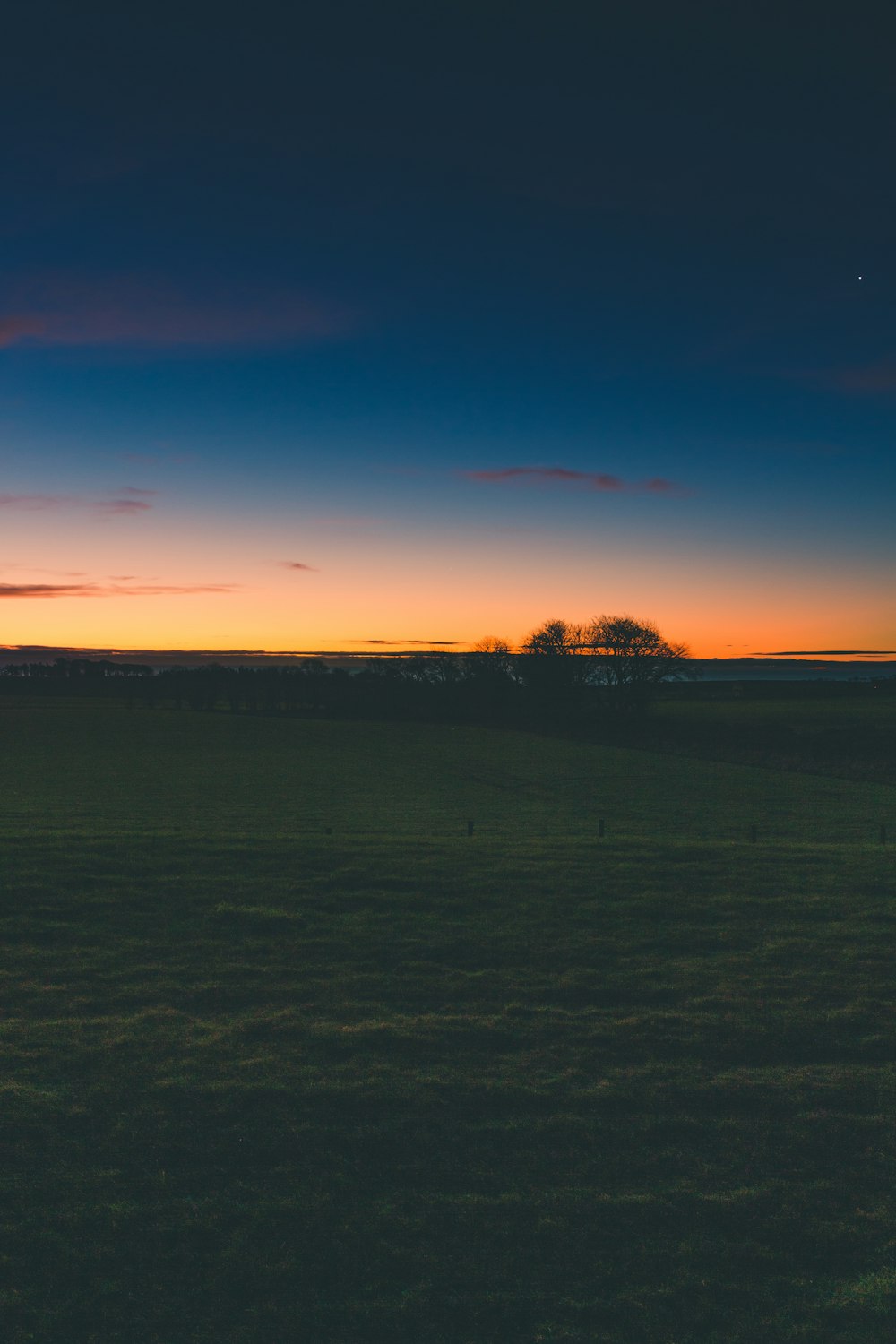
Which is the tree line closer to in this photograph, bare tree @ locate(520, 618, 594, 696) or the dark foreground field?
bare tree @ locate(520, 618, 594, 696)

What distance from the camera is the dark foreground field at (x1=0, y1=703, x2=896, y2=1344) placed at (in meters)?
5.53

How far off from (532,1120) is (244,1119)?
273cm

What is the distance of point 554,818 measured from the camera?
31938 mm

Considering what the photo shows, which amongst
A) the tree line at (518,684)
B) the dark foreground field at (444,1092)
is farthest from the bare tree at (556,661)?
the dark foreground field at (444,1092)

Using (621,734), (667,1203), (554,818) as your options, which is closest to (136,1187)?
(667,1203)

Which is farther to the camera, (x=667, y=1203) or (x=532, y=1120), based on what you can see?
(x=532, y=1120)

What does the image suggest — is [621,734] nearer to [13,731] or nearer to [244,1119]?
[13,731]

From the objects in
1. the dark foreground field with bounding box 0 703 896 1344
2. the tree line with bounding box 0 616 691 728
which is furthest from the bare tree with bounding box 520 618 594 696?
the dark foreground field with bounding box 0 703 896 1344

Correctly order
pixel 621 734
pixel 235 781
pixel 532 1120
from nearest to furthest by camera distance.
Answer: pixel 532 1120, pixel 235 781, pixel 621 734

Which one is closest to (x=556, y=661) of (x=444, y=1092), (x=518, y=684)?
(x=518, y=684)

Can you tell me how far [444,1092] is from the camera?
8172 millimetres

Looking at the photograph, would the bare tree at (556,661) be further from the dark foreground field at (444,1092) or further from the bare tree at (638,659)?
the dark foreground field at (444,1092)

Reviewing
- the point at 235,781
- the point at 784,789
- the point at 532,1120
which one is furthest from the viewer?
the point at 235,781

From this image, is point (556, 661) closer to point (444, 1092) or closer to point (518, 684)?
point (518, 684)
